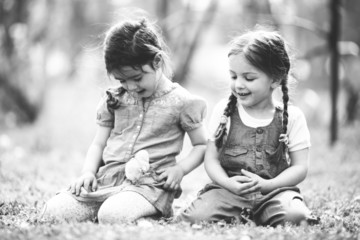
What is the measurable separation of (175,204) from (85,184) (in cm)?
94

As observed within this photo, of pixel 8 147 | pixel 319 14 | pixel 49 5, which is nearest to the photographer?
pixel 8 147

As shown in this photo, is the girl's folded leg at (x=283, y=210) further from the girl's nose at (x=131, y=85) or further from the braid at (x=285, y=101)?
the girl's nose at (x=131, y=85)

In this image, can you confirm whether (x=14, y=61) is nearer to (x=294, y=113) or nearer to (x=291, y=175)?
(x=294, y=113)

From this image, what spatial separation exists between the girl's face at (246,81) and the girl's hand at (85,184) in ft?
3.93

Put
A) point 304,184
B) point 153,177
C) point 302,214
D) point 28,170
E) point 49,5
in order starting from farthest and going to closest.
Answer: point 49,5 → point 28,170 → point 304,184 → point 153,177 → point 302,214

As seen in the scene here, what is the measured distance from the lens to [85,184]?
347 cm

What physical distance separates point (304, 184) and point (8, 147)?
156 inches

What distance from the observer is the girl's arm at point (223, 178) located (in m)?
3.21

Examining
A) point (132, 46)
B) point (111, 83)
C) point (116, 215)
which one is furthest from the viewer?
point (111, 83)

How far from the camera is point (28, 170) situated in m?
5.24

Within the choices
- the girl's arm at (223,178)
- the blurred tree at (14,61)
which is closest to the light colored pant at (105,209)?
the girl's arm at (223,178)

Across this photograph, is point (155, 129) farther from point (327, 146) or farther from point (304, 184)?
point (327, 146)

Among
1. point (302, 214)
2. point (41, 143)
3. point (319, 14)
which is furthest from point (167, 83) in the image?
point (319, 14)

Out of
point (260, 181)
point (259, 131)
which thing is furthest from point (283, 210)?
point (259, 131)
